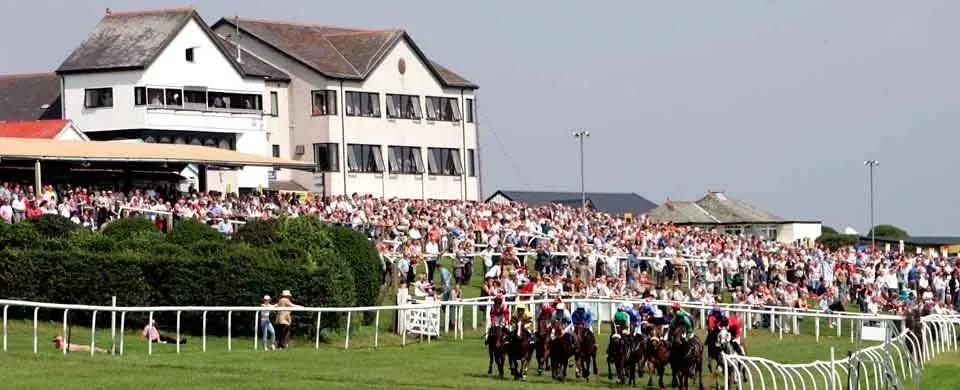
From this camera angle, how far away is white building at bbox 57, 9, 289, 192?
221 feet

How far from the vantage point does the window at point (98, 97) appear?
221 ft

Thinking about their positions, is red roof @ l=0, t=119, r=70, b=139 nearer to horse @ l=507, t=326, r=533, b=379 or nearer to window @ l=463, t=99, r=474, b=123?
window @ l=463, t=99, r=474, b=123

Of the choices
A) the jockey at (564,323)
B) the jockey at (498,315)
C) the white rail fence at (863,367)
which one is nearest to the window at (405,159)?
the white rail fence at (863,367)

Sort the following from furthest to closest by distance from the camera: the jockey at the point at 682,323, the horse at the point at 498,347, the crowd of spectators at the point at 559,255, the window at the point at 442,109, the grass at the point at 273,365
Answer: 1. the window at the point at 442,109
2. the crowd of spectators at the point at 559,255
3. the horse at the point at 498,347
4. the jockey at the point at 682,323
5. the grass at the point at 273,365

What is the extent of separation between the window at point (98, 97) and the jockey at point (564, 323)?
38.7 meters

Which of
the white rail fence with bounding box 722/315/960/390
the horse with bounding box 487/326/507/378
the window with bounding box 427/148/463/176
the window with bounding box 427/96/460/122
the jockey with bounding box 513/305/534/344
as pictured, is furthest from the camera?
the window with bounding box 427/96/460/122

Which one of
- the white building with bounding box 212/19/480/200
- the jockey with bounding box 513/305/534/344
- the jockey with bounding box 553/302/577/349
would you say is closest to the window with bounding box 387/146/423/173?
the white building with bounding box 212/19/480/200

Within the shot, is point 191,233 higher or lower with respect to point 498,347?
higher

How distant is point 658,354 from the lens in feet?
94.7

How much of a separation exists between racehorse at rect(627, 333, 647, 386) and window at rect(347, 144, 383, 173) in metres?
44.7

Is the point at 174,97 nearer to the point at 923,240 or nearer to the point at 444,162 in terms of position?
the point at 444,162

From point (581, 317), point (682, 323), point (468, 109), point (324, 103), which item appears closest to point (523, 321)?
point (581, 317)

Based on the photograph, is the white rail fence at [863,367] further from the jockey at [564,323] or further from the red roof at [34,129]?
the red roof at [34,129]

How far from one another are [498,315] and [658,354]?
3978 millimetres
